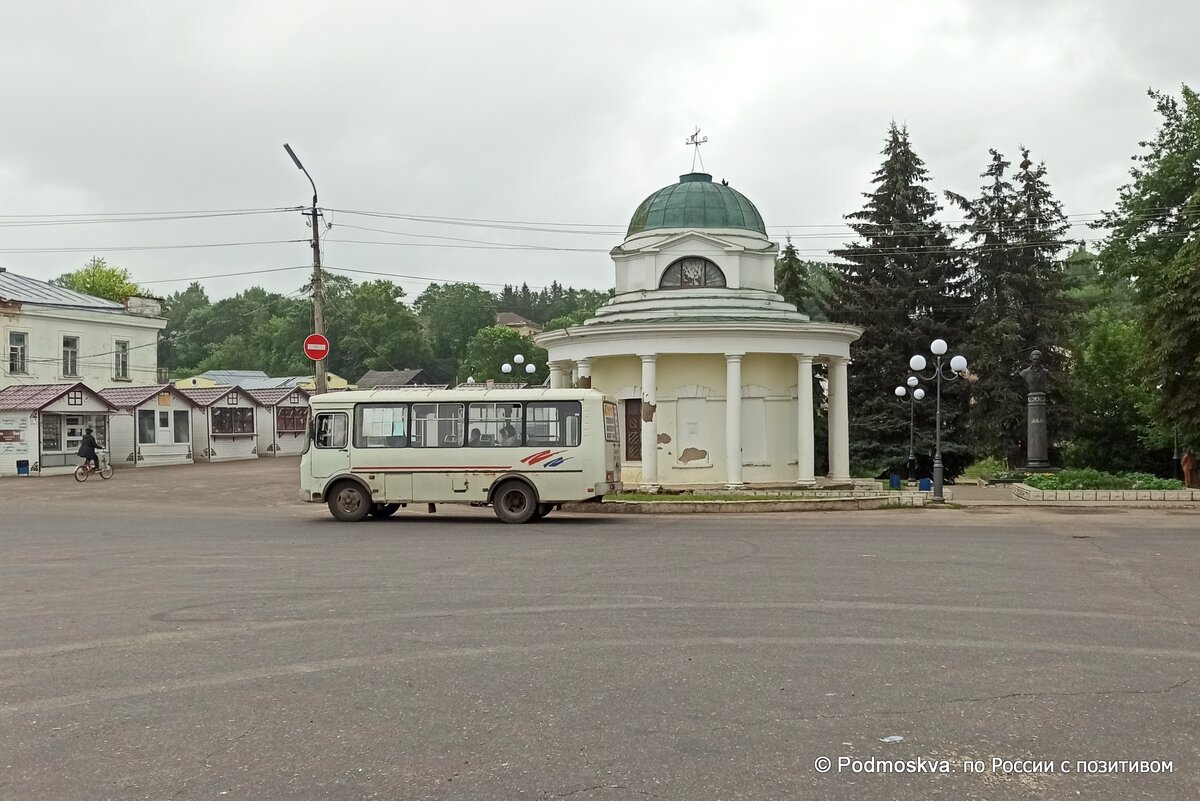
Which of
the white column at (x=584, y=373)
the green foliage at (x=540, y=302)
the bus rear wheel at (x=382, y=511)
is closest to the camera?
the bus rear wheel at (x=382, y=511)

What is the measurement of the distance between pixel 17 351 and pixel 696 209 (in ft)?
106

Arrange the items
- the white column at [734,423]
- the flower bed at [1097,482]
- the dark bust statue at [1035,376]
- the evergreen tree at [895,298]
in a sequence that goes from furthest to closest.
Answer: the evergreen tree at [895,298] < the dark bust statue at [1035,376] < the white column at [734,423] < the flower bed at [1097,482]

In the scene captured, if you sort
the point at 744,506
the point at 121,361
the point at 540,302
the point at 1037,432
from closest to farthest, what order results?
1. the point at 744,506
2. the point at 1037,432
3. the point at 121,361
4. the point at 540,302

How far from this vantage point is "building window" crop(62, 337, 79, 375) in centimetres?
4641

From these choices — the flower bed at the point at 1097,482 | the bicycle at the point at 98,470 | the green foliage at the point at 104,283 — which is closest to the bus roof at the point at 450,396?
the flower bed at the point at 1097,482

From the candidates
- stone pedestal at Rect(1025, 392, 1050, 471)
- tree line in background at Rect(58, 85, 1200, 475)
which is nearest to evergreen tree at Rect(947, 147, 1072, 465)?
tree line in background at Rect(58, 85, 1200, 475)

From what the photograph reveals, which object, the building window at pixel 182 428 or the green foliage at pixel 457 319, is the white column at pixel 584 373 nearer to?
the building window at pixel 182 428

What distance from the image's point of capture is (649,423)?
26688mm

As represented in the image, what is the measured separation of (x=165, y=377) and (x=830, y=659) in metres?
55.5

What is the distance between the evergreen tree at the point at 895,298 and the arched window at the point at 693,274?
15974 millimetres

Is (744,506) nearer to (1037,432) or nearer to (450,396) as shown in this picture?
(450,396)

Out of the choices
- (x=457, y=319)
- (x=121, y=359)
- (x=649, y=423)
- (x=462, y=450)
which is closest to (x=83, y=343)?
(x=121, y=359)

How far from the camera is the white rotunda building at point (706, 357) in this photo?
26578 millimetres

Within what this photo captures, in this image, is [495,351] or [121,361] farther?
[495,351]
